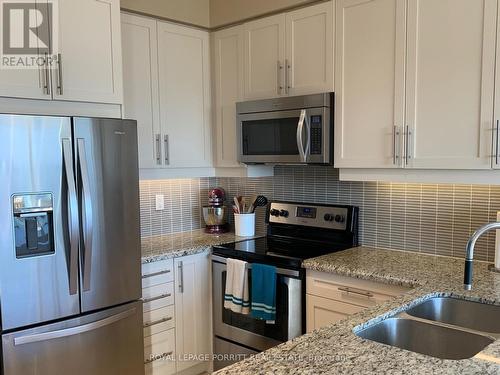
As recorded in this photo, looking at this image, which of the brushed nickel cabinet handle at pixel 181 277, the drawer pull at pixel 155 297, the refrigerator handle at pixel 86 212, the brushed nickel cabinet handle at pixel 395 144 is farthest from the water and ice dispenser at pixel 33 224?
the brushed nickel cabinet handle at pixel 395 144

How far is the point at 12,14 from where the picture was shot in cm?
210

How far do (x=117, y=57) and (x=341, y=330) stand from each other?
186 centimetres

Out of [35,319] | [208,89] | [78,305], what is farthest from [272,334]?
[208,89]

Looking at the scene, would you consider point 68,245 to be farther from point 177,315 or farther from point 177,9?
point 177,9

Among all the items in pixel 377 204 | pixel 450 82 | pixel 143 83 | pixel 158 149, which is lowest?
pixel 377 204

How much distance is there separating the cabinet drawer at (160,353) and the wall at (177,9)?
6.67ft

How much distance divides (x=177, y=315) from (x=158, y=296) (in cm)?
22

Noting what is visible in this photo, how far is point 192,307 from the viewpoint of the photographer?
2996 millimetres

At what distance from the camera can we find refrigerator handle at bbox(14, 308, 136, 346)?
2049 millimetres

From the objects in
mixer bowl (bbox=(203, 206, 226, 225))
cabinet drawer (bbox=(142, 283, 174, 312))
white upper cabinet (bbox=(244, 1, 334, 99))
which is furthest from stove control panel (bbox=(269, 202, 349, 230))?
cabinet drawer (bbox=(142, 283, 174, 312))

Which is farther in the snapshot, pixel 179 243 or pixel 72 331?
pixel 179 243

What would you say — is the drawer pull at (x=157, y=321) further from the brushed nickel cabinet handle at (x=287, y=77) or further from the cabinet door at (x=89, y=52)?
the brushed nickel cabinet handle at (x=287, y=77)

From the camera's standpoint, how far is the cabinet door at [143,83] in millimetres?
2885

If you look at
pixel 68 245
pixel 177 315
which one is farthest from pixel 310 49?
pixel 177 315
